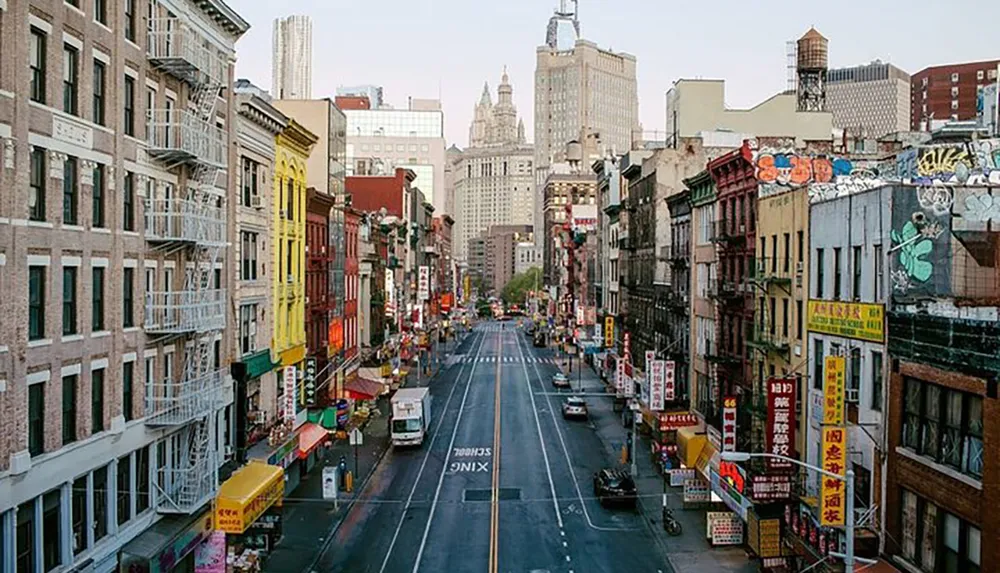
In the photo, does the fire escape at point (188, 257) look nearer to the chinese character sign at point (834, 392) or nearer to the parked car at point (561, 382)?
the chinese character sign at point (834, 392)

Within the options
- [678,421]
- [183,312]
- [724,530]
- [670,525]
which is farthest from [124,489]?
[678,421]

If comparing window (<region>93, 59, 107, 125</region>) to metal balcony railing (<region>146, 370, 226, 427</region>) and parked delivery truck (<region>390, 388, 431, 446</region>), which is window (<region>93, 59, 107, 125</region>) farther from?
parked delivery truck (<region>390, 388, 431, 446</region>)

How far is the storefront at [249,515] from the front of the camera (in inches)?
1396

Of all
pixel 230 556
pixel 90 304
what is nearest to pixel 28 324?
pixel 90 304

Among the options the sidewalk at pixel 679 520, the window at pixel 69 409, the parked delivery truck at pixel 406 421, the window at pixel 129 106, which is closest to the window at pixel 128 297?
the window at pixel 69 409

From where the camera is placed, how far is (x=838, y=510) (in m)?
28.5

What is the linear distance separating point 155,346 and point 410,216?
9560cm

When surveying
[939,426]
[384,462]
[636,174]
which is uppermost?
[636,174]

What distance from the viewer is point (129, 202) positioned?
30422 millimetres

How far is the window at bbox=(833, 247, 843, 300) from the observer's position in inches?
1368

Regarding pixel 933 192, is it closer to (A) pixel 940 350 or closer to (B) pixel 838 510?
(A) pixel 940 350

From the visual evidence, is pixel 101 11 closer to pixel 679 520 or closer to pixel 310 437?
pixel 310 437

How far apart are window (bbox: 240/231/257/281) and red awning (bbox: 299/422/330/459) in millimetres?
9690

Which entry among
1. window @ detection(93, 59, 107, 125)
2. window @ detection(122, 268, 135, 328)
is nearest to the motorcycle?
window @ detection(122, 268, 135, 328)
